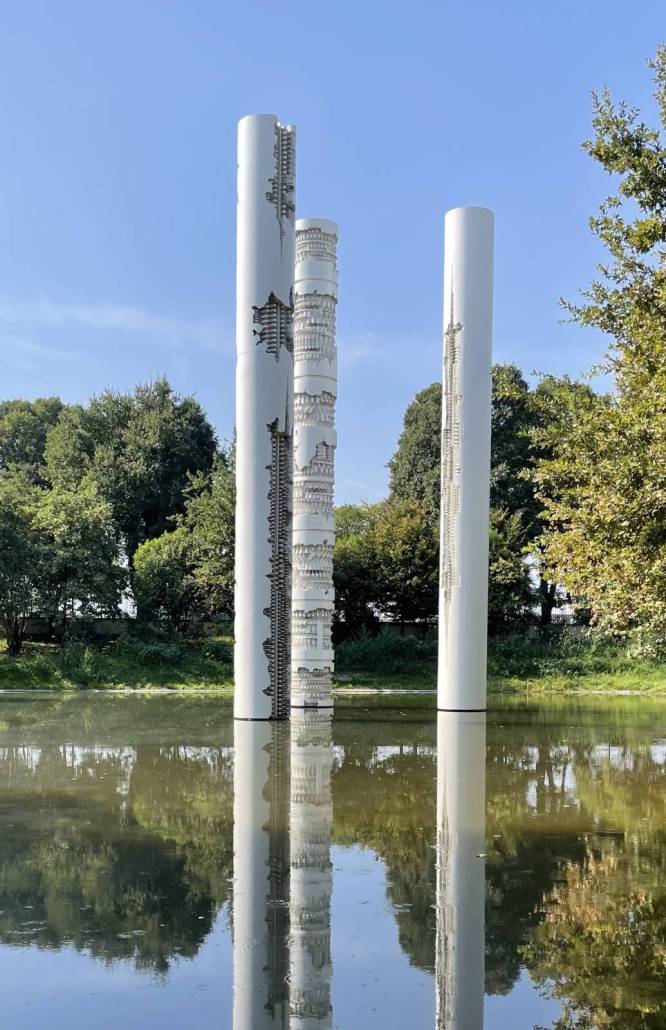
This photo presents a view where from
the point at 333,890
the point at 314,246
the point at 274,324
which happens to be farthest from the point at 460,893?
the point at 314,246

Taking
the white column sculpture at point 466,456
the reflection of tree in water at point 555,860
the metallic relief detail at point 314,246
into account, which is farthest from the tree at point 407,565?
the reflection of tree in water at point 555,860

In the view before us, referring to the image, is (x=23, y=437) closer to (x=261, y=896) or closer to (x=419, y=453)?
(x=419, y=453)

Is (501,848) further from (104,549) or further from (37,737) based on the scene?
(104,549)

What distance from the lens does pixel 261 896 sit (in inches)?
211

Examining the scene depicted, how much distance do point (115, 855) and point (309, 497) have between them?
968cm

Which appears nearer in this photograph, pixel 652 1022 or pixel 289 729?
pixel 652 1022

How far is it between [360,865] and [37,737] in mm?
7953

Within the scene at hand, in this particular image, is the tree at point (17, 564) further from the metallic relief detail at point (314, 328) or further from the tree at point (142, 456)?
the metallic relief detail at point (314, 328)

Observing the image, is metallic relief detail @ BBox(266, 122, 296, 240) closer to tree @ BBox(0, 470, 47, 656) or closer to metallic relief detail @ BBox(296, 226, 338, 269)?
metallic relief detail @ BBox(296, 226, 338, 269)

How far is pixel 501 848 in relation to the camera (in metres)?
6.61

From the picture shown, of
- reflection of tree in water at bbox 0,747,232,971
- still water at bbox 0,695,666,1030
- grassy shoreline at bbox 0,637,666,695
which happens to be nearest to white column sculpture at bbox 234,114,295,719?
still water at bbox 0,695,666,1030

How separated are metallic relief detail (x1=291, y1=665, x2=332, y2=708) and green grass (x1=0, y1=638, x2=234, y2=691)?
7617mm

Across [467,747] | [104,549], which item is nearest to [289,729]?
[467,747]

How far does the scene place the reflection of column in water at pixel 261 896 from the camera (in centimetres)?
397
